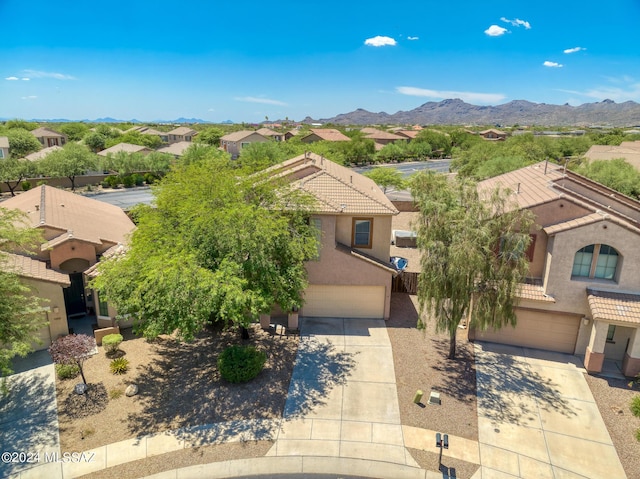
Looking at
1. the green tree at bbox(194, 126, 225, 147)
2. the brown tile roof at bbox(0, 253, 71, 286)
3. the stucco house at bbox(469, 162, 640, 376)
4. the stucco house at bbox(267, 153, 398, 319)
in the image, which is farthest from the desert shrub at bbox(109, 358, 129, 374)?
the green tree at bbox(194, 126, 225, 147)

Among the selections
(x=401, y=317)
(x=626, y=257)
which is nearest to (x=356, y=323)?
(x=401, y=317)

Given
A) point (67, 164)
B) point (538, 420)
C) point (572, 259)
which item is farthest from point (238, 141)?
point (538, 420)

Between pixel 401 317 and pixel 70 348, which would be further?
pixel 401 317

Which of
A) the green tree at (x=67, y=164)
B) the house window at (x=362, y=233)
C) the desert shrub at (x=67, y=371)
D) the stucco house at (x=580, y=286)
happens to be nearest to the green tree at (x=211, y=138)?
the green tree at (x=67, y=164)

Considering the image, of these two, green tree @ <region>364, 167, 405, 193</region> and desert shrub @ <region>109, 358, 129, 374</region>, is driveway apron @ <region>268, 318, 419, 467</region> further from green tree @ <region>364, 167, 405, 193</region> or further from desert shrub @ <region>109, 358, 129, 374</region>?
green tree @ <region>364, 167, 405, 193</region>

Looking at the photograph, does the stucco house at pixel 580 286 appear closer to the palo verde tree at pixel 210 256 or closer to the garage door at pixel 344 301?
the garage door at pixel 344 301

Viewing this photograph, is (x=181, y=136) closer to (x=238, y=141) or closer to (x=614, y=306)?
(x=238, y=141)

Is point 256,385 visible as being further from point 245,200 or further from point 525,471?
point 525,471
